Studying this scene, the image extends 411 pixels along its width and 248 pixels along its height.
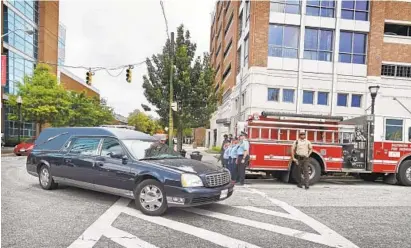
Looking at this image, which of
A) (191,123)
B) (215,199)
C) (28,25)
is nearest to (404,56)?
(191,123)

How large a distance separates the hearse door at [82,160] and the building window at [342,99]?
2024 centimetres

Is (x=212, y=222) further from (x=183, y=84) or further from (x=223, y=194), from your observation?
(x=183, y=84)

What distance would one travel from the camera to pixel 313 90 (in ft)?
76.1

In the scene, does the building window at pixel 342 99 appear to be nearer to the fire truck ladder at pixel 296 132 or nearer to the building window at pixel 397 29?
the building window at pixel 397 29

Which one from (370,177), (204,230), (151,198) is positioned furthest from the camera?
(370,177)

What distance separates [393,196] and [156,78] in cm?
1425

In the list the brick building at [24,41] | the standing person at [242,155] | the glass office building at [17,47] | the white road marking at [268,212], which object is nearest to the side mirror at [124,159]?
the white road marking at [268,212]

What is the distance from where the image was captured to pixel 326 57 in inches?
921

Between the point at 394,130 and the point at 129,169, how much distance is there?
8.81 meters

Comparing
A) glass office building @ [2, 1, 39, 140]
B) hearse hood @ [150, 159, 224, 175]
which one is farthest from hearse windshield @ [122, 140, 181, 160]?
glass office building @ [2, 1, 39, 140]

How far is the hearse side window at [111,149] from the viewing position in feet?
22.2

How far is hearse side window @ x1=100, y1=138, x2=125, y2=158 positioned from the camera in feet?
22.2

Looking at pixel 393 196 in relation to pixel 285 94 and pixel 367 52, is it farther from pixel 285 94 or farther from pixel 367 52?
pixel 367 52

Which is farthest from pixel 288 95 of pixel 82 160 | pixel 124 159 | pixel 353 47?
pixel 124 159
